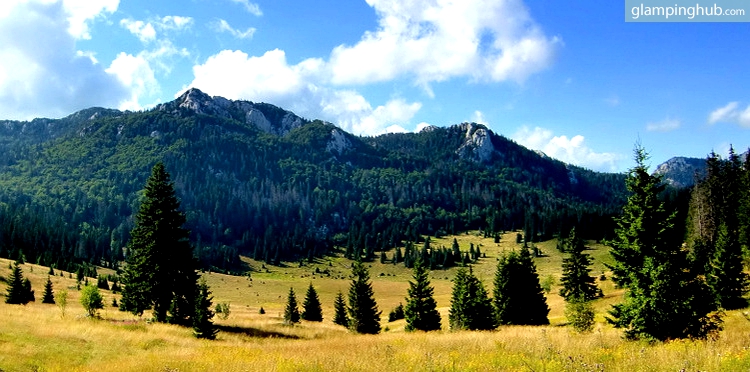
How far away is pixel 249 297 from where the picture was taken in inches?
4633

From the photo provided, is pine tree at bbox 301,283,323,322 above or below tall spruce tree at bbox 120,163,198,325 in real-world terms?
below

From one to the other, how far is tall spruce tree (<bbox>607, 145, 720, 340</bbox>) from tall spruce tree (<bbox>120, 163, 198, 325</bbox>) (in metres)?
30.3

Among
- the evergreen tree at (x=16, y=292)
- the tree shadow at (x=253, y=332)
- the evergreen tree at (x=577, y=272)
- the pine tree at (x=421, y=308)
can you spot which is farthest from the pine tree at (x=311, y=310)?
the evergreen tree at (x=577, y=272)

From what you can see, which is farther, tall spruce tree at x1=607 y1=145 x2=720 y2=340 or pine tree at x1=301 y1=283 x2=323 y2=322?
pine tree at x1=301 y1=283 x2=323 y2=322

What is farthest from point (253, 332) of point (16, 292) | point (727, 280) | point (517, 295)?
point (727, 280)

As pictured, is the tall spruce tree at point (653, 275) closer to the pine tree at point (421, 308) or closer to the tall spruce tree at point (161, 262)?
the tall spruce tree at point (161, 262)

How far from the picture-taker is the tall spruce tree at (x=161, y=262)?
3509 cm

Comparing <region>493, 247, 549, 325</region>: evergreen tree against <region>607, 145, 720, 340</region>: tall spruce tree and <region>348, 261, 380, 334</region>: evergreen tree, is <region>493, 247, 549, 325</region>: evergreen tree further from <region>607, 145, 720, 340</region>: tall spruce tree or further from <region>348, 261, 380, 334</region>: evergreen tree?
<region>607, 145, 720, 340</region>: tall spruce tree

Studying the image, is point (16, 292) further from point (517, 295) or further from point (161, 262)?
point (517, 295)

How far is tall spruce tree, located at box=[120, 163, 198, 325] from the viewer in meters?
35.1

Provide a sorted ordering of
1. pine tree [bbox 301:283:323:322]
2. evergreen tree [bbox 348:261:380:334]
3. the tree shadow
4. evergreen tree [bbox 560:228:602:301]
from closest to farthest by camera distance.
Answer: the tree shadow → evergreen tree [bbox 348:261:380:334] → evergreen tree [bbox 560:228:602:301] → pine tree [bbox 301:283:323:322]

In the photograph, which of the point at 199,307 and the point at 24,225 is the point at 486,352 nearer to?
the point at 199,307

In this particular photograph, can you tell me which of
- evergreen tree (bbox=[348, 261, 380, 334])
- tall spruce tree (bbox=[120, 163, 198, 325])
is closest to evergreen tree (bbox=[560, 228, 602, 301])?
evergreen tree (bbox=[348, 261, 380, 334])

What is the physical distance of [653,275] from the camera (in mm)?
17750
